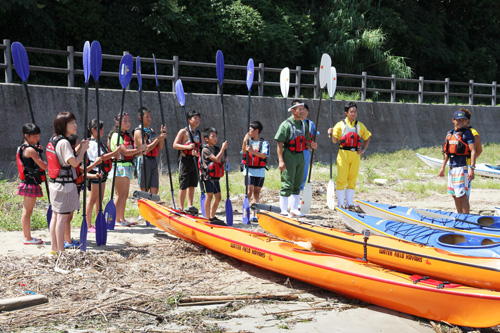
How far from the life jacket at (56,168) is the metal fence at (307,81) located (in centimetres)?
527

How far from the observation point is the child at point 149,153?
7.12m

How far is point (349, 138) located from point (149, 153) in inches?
121

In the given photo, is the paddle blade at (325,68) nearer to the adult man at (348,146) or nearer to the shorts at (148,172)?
the adult man at (348,146)

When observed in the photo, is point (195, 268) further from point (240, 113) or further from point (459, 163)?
point (240, 113)

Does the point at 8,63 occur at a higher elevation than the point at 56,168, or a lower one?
higher

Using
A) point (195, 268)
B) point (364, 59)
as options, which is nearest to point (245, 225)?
point (195, 268)

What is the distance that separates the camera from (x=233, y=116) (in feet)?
42.6

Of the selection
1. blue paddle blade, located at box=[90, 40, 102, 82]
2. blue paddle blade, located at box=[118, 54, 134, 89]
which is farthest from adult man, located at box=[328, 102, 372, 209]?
blue paddle blade, located at box=[90, 40, 102, 82]

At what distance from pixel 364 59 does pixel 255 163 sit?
48.8ft

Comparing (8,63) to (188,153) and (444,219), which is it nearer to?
(188,153)

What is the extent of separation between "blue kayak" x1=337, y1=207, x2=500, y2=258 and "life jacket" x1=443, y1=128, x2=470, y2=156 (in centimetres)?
160

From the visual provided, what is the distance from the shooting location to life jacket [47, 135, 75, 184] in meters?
5.38

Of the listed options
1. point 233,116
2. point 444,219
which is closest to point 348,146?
point 444,219

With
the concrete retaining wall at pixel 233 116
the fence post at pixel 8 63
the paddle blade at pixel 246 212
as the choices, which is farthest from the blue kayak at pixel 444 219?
the fence post at pixel 8 63
